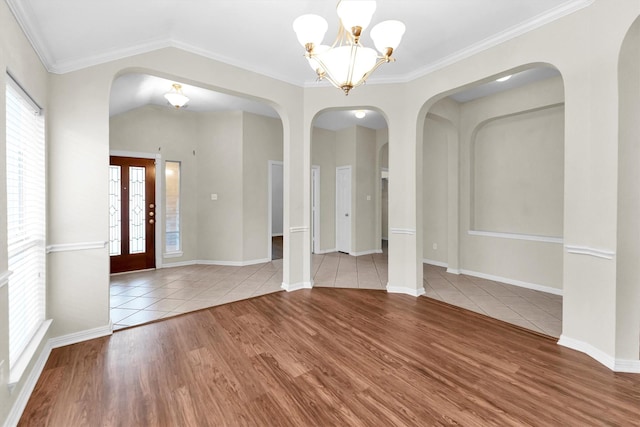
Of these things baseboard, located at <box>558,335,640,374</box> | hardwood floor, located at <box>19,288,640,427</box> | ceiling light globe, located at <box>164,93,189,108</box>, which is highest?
ceiling light globe, located at <box>164,93,189,108</box>

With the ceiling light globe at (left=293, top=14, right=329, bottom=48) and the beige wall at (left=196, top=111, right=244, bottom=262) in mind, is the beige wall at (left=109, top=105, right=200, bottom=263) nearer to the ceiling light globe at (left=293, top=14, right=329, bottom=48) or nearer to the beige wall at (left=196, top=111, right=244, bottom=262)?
the beige wall at (left=196, top=111, right=244, bottom=262)

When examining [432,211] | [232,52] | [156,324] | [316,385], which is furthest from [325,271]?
[232,52]

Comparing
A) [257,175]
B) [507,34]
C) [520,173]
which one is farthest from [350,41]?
[257,175]

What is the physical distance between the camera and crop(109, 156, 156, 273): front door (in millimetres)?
4688

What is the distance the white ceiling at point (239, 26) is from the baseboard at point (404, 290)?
2854 mm

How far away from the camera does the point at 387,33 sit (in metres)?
1.87

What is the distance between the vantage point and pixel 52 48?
2154mm

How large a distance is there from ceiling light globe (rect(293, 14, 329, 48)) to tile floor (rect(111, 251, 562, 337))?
9.75 feet

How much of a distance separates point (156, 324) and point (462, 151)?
4984mm

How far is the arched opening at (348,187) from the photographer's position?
648 cm

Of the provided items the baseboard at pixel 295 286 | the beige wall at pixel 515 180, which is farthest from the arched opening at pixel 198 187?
the beige wall at pixel 515 180

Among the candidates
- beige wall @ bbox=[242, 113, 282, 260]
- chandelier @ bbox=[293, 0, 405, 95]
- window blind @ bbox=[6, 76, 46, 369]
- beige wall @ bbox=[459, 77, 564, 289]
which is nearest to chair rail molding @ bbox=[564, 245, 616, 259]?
beige wall @ bbox=[459, 77, 564, 289]

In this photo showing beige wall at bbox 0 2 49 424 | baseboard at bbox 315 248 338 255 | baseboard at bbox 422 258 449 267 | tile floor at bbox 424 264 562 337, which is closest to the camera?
beige wall at bbox 0 2 49 424

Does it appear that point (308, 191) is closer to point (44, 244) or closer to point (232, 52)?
point (232, 52)
